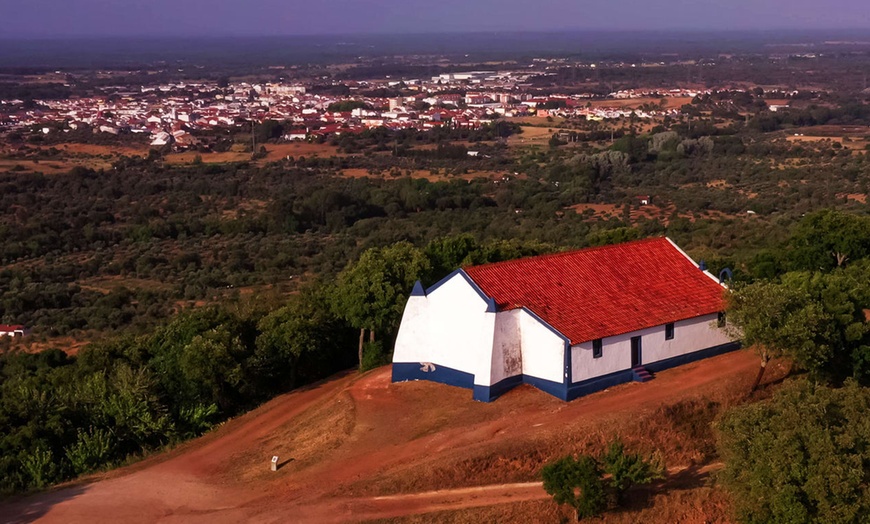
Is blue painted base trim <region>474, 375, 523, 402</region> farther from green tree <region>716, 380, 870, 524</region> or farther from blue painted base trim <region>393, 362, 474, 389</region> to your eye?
green tree <region>716, 380, 870, 524</region>

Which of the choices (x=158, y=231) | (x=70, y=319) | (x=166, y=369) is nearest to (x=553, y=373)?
(x=166, y=369)

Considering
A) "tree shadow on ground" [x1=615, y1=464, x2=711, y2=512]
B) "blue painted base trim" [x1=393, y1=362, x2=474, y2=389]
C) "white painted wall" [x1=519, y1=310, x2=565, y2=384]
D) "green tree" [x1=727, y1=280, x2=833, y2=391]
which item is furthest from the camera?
"blue painted base trim" [x1=393, y1=362, x2=474, y2=389]

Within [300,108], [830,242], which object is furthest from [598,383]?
[300,108]

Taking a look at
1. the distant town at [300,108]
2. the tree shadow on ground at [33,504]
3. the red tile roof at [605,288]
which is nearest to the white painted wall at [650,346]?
the red tile roof at [605,288]

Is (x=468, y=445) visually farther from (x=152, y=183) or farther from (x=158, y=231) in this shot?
(x=152, y=183)

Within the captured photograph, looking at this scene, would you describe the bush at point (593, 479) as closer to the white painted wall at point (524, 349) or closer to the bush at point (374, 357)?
the white painted wall at point (524, 349)

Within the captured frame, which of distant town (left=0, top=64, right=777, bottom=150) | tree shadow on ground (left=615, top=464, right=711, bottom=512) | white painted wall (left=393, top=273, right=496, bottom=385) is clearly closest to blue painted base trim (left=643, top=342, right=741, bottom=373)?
tree shadow on ground (left=615, top=464, right=711, bottom=512)
